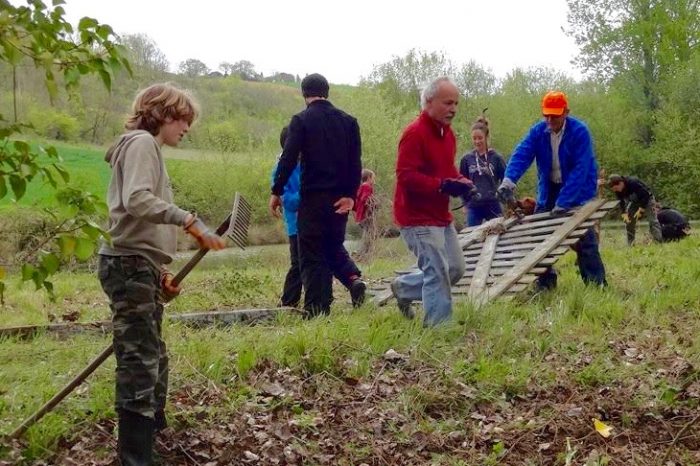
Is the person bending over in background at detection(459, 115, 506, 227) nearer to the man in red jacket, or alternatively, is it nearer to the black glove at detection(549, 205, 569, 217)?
the black glove at detection(549, 205, 569, 217)

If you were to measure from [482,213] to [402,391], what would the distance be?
17.7 ft

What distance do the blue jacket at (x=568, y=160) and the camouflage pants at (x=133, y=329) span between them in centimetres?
492

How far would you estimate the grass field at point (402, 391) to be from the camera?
4.04 metres

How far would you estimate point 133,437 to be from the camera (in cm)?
354

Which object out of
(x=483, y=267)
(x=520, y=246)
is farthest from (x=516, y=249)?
(x=483, y=267)

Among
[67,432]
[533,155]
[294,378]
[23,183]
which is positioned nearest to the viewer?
[23,183]

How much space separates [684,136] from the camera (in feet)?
108

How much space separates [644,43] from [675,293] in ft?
105

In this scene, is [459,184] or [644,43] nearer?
[459,184]

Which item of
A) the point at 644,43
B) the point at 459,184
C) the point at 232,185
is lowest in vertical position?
the point at 232,185

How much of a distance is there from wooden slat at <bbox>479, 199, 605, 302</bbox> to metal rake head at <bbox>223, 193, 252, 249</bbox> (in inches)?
136

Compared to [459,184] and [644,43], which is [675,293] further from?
[644,43]

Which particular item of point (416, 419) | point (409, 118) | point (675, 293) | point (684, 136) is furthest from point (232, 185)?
point (416, 419)

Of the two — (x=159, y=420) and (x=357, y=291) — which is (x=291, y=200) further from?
(x=159, y=420)
